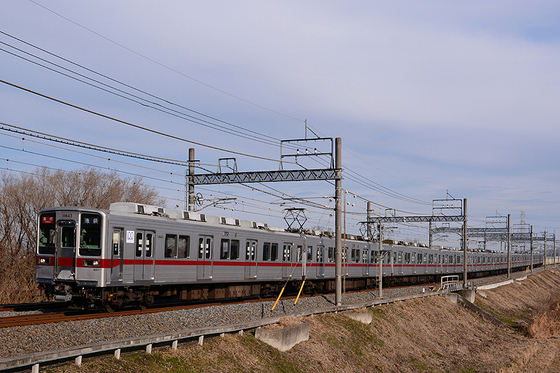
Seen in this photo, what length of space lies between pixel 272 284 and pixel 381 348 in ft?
20.9

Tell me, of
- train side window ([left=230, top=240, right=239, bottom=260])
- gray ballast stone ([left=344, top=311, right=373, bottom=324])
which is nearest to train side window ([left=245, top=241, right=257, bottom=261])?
train side window ([left=230, top=240, right=239, bottom=260])

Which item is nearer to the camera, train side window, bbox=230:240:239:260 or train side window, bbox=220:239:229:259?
train side window, bbox=220:239:229:259

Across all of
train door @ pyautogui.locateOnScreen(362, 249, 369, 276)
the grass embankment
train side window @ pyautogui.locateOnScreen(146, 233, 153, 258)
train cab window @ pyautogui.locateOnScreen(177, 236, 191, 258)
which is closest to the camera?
the grass embankment

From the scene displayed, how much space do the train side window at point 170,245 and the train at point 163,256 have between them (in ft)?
0.11

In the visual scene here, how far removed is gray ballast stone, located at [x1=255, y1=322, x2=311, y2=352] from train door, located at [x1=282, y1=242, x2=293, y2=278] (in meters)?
9.04

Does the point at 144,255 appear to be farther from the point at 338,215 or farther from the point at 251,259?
the point at 338,215

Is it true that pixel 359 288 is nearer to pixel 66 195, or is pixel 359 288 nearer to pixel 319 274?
pixel 319 274

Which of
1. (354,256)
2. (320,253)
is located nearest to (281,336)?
(320,253)

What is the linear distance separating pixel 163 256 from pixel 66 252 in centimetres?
329

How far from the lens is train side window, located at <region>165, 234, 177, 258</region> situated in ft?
60.3

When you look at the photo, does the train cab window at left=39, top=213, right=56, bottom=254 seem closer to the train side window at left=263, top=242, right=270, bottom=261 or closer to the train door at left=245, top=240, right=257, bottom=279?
the train door at left=245, top=240, right=257, bottom=279

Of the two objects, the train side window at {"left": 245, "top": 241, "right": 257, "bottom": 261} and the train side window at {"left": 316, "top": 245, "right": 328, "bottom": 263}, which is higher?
the train side window at {"left": 245, "top": 241, "right": 257, "bottom": 261}

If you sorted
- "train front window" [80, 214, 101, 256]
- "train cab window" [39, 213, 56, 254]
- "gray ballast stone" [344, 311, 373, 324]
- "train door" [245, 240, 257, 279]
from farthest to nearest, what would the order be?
"train door" [245, 240, 257, 279], "gray ballast stone" [344, 311, 373, 324], "train cab window" [39, 213, 56, 254], "train front window" [80, 214, 101, 256]

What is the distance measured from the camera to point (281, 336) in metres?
16.0
